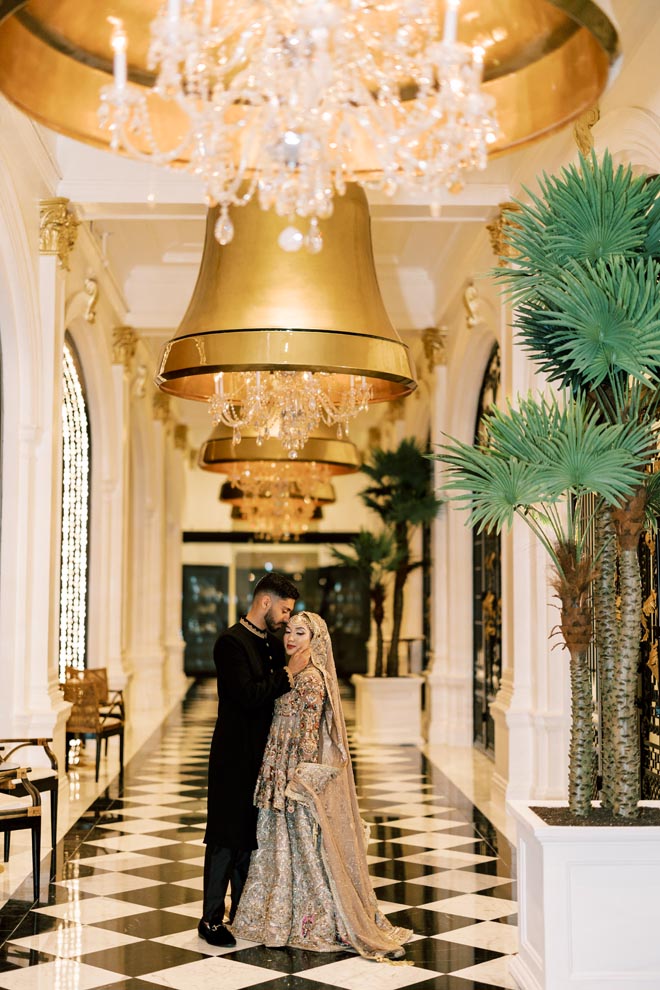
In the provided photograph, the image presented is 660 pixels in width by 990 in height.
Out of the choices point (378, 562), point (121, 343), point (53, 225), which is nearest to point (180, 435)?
point (121, 343)

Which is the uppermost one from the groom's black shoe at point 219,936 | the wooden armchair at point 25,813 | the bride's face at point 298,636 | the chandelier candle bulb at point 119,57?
the chandelier candle bulb at point 119,57

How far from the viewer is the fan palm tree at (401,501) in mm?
13445

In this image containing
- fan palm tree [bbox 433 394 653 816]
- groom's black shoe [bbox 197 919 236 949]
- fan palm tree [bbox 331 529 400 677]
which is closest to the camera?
fan palm tree [bbox 433 394 653 816]

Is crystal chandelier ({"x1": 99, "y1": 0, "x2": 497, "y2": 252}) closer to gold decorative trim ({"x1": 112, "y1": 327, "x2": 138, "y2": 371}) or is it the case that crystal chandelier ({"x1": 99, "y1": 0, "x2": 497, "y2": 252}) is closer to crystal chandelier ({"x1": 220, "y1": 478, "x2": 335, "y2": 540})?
crystal chandelier ({"x1": 220, "y1": 478, "x2": 335, "y2": 540})

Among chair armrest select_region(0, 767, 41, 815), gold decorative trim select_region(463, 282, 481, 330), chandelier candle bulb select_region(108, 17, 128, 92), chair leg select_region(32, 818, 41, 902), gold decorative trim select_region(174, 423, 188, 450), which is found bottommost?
chair leg select_region(32, 818, 41, 902)

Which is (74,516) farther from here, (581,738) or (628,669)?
(628,669)

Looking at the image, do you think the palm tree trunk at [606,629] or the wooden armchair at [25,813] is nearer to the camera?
the palm tree trunk at [606,629]

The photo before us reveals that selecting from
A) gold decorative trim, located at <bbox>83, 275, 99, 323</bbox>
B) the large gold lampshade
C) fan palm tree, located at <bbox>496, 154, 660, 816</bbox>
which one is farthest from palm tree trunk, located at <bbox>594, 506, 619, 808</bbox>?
gold decorative trim, located at <bbox>83, 275, 99, 323</bbox>

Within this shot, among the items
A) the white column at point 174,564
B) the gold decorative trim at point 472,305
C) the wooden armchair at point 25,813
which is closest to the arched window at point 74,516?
the gold decorative trim at point 472,305

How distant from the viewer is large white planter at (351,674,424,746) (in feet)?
43.8

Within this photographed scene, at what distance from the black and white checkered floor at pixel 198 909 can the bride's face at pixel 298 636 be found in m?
1.39

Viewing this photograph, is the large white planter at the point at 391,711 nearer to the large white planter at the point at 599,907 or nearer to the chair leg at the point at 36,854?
the chair leg at the point at 36,854

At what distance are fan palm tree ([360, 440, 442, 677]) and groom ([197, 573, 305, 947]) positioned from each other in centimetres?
819

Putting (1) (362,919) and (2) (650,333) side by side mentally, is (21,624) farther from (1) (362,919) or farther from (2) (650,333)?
(2) (650,333)
